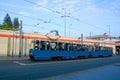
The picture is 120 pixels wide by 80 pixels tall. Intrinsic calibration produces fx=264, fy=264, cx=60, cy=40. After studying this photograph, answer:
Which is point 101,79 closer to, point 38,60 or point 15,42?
point 38,60

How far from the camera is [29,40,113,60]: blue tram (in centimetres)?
3538

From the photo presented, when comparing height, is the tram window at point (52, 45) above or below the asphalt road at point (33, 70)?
above

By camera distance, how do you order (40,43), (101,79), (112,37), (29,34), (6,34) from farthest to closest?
1. (112,37)
2. (29,34)
3. (6,34)
4. (40,43)
5. (101,79)

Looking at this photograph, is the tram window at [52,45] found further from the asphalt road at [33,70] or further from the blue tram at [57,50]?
the asphalt road at [33,70]

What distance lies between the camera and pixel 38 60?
3628 cm

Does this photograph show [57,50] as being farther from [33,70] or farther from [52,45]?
[33,70]

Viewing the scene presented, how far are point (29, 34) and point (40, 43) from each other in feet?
59.3

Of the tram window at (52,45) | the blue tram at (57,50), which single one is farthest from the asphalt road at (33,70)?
the tram window at (52,45)

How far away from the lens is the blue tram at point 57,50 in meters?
35.4

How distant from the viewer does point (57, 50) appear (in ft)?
126

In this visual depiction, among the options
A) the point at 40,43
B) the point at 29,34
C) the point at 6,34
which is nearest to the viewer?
the point at 40,43

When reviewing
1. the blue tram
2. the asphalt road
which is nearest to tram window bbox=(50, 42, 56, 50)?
the blue tram

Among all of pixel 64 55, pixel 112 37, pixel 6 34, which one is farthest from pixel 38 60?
pixel 112 37

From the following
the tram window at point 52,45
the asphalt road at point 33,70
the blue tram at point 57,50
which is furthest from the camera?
the tram window at point 52,45
